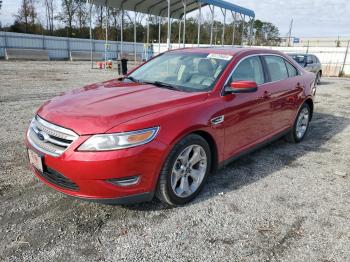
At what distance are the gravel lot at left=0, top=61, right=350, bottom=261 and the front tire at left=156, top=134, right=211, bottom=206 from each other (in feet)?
0.49

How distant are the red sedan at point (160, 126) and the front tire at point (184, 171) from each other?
0.4 inches

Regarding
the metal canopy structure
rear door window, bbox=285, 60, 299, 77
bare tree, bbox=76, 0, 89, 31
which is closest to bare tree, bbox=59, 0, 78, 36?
bare tree, bbox=76, 0, 89, 31

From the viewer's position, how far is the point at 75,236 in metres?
2.64

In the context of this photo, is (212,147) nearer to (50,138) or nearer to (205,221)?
(205,221)

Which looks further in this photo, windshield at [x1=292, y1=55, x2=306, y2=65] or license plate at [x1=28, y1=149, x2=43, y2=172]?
windshield at [x1=292, y1=55, x2=306, y2=65]

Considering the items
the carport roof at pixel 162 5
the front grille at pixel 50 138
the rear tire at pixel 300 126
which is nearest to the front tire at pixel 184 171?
the front grille at pixel 50 138

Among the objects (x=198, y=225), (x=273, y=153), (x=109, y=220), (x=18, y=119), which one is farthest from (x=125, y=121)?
(x=18, y=119)

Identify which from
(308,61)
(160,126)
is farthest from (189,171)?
(308,61)

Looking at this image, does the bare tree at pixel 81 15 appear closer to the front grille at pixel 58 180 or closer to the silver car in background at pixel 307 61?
the silver car in background at pixel 307 61

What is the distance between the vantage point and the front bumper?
98.5 inches

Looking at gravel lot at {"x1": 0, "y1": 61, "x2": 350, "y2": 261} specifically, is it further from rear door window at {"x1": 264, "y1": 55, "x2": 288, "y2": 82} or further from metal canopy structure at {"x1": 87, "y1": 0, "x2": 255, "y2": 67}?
metal canopy structure at {"x1": 87, "y1": 0, "x2": 255, "y2": 67}

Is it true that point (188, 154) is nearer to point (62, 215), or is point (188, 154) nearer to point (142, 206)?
point (142, 206)

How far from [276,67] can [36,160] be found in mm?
3622

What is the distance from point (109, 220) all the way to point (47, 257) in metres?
0.64
